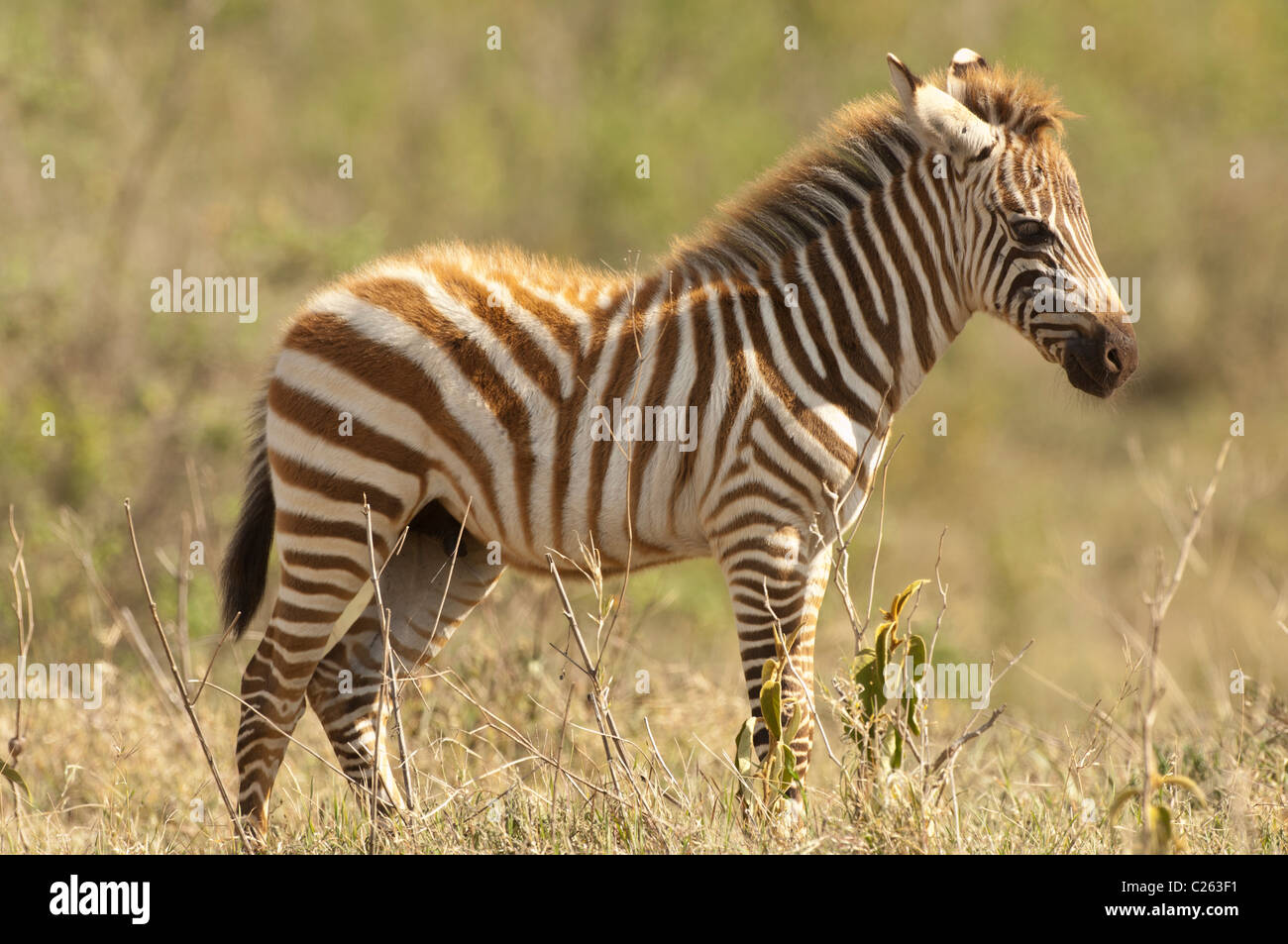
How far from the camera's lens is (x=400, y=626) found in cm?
629

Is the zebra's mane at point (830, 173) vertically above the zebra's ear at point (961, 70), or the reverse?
the zebra's ear at point (961, 70)

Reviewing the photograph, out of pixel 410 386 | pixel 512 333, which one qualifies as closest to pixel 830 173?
pixel 512 333

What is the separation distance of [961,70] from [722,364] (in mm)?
1658

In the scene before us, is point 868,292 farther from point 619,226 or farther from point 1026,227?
point 619,226

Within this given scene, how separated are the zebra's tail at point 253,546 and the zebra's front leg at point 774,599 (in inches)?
92.3

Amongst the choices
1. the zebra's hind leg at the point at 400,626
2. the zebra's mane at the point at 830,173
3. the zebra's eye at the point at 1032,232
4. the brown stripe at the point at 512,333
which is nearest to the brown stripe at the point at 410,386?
the brown stripe at the point at 512,333

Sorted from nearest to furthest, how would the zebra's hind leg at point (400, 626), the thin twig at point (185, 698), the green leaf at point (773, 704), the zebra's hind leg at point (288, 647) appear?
the thin twig at point (185, 698)
the green leaf at point (773, 704)
the zebra's hind leg at point (288, 647)
the zebra's hind leg at point (400, 626)

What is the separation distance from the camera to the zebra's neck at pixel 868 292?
18.1 ft

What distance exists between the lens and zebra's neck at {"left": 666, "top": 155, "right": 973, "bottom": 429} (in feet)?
18.1

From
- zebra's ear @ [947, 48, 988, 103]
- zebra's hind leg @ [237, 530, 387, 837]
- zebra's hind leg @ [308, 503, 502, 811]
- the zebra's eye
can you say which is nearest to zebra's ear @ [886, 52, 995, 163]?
zebra's ear @ [947, 48, 988, 103]

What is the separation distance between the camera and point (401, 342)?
5.57 meters

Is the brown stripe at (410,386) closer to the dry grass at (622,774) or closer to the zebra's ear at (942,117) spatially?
the dry grass at (622,774)

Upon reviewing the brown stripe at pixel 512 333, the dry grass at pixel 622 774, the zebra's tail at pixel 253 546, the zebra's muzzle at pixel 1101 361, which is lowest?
the dry grass at pixel 622 774

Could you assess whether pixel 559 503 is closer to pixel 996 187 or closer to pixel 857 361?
pixel 857 361
